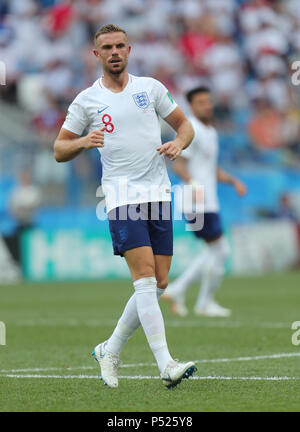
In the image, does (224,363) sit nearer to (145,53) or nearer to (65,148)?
(65,148)

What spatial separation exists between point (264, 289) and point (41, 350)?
24.1 feet

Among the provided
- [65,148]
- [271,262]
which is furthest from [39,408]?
[271,262]

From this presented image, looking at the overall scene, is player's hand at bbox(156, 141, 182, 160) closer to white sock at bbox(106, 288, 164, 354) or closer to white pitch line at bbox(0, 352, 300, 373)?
white sock at bbox(106, 288, 164, 354)

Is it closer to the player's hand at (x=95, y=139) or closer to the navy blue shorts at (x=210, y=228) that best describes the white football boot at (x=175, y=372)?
the player's hand at (x=95, y=139)

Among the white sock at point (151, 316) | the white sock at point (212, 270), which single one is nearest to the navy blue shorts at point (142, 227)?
the white sock at point (151, 316)

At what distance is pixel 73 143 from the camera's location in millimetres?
6285

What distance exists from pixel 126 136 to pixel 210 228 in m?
5.52

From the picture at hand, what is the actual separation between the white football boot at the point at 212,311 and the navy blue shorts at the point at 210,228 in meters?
0.86

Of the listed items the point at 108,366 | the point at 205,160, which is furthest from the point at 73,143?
the point at 205,160

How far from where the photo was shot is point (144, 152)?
21.0 ft

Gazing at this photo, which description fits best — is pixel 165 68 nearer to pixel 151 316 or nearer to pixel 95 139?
pixel 95 139

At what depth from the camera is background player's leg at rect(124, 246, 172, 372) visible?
6180 millimetres

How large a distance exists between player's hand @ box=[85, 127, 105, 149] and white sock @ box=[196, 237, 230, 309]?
598 cm

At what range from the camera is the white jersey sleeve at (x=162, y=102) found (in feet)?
21.4
